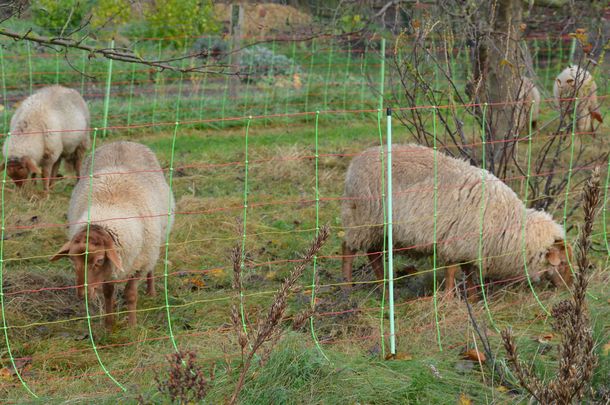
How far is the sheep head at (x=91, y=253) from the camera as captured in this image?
5.40 metres

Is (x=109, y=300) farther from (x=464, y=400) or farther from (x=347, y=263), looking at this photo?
(x=464, y=400)

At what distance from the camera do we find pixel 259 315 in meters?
4.61

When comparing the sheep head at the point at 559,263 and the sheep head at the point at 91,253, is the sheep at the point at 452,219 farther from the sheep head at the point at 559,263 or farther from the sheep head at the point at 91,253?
the sheep head at the point at 91,253

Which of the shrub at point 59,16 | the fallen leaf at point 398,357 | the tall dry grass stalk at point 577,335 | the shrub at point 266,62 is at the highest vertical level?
the shrub at point 59,16

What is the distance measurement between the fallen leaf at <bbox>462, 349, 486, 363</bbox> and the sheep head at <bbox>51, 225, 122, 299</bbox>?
7.70 ft

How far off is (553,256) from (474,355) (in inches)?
73.5

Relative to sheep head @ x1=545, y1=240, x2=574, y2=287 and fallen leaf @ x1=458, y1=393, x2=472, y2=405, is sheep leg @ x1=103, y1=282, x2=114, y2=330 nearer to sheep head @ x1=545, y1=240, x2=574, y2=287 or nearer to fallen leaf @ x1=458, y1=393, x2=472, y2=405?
fallen leaf @ x1=458, y1=393, x2=472, y2=405

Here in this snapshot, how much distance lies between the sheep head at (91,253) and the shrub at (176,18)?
10318mm

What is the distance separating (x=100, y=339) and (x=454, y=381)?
2562 millimetres

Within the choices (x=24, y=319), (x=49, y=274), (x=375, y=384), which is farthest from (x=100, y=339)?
(x=375, y=384)

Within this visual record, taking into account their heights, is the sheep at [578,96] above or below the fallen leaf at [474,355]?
above

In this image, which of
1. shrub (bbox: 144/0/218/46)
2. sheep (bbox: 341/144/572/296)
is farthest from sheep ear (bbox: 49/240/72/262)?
shrub (bbox: 144/0/218/46)

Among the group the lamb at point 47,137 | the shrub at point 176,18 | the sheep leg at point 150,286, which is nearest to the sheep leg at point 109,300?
the sheep leg at point 150,286

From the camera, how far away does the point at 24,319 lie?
5848mm
